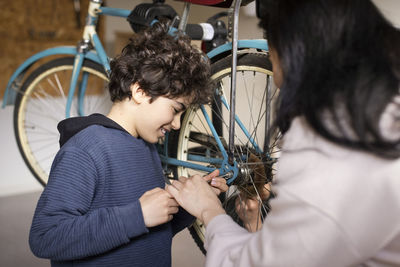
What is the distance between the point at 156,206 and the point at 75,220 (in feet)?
0.55

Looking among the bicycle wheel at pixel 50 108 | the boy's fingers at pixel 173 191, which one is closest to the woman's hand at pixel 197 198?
the boy's fingers at pixel 173 191

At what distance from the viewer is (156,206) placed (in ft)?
A: 2.80

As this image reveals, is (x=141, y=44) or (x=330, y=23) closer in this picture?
(x=330, y=23)

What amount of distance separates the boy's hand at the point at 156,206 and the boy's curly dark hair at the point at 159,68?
0.26 m

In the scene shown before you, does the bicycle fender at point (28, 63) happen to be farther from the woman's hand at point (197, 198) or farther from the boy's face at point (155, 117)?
the woman's hand at point (197, 198)

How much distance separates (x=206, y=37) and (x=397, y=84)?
941 millimetres

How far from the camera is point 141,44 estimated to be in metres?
1.03

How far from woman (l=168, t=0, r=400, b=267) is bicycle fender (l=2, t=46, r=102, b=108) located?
1115mm

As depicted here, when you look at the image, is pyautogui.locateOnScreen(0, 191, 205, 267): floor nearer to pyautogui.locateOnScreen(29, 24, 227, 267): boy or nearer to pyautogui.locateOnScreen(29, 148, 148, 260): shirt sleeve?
pyautogui.locateOnScreen(29, 24, 227, 267): boy

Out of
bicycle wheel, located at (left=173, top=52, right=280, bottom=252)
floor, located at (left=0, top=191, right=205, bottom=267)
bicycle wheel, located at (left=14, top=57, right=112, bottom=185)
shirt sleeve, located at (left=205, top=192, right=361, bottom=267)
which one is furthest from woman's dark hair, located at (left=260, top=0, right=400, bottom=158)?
bicycle wheel, located at (left=14, top=57, right=112, bottom=185)

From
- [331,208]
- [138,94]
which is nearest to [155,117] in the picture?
[138,94]

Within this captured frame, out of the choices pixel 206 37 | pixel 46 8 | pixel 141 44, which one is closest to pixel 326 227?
pixel 141 44

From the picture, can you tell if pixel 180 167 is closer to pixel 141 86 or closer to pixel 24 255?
pixel 141 86

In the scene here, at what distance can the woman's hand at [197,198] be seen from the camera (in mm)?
784
